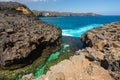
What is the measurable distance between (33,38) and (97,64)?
953cm

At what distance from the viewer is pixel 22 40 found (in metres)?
21.9

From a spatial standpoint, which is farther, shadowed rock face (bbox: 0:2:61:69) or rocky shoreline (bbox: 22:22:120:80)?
shadowed rock face (bbox: 0:2:61:69)

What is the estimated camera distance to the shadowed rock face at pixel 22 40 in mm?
20625

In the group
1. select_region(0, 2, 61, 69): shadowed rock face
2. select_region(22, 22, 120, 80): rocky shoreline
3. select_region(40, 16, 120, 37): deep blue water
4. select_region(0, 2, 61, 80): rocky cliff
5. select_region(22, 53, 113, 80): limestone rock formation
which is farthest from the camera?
select_region(40, 16, 120, 37): deep blue water

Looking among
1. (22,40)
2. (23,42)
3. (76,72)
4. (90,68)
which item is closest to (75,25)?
(22,40)

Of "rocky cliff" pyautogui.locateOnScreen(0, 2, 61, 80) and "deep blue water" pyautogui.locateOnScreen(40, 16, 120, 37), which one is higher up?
"rocky cliff" pyautogui.locateOnScreen(0, 2, 61, 80)

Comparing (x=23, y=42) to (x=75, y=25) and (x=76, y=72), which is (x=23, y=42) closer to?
(x=76, y=72)

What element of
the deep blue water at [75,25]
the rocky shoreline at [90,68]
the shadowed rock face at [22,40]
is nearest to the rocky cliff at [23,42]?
the shadowed rock face at [22,40]

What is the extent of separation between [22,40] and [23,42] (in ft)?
0.90

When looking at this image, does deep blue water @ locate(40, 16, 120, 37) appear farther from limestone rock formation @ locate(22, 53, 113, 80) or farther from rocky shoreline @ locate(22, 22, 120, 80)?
limestone rock formation @ locate(22, 53, 113, 80)

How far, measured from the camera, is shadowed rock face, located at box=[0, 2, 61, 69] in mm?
20625

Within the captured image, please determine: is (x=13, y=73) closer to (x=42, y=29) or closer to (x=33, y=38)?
(x=33, y=38)

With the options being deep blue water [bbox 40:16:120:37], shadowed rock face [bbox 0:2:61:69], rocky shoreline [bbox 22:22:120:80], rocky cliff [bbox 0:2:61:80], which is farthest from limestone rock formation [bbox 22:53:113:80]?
deep blue water [bbox 40:16:120:37]

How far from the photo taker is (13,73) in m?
19.8
